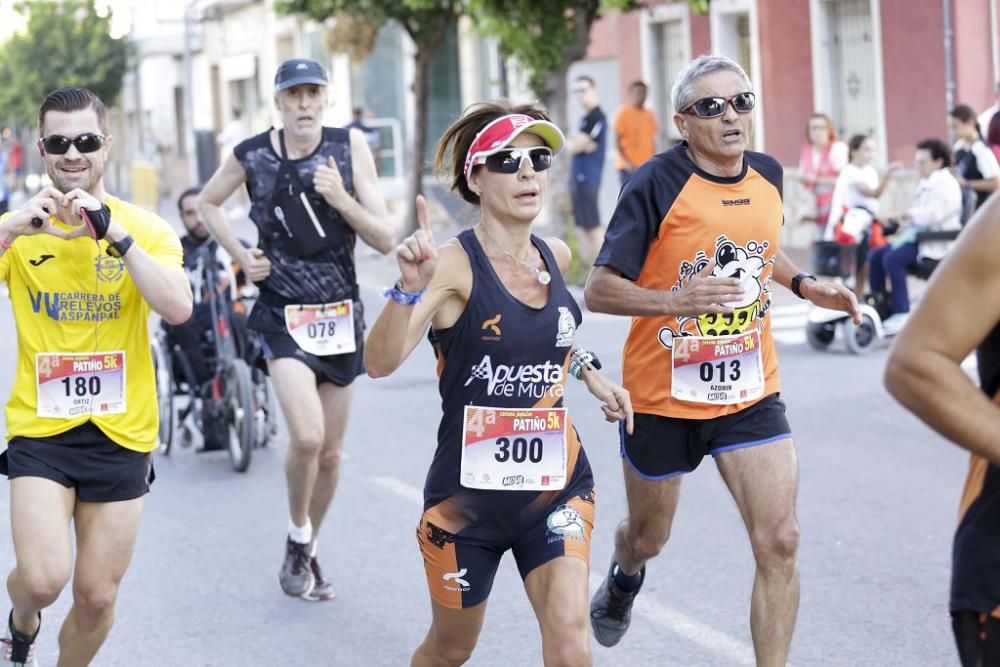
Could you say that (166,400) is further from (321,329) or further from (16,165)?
(16,165)

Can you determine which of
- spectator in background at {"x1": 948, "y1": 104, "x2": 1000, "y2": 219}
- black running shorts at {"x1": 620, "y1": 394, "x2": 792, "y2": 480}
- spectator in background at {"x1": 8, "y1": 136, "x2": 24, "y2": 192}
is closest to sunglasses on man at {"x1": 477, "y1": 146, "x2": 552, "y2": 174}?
black running shorts at {"x1": 620, "y1": 394, "x2": 792, "y2": 480}

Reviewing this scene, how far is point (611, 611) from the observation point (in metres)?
5.97

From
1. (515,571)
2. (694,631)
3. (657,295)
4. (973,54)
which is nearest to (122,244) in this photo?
(657,295)

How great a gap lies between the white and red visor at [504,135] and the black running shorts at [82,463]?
1344 mm

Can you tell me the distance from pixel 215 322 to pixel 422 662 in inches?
231

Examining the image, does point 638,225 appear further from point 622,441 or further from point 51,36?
point 51,36

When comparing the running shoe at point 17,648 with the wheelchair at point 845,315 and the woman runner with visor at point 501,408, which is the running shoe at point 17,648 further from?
the wheelchair at point 845,315

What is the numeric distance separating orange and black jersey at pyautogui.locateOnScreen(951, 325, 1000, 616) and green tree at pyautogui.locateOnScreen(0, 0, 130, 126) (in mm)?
53847

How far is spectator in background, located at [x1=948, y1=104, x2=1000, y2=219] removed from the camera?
14.5 meters

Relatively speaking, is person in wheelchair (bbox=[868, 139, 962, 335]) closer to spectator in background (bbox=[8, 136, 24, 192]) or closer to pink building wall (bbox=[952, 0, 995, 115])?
pink building wall (bbox=[952, 0, 995, 115])

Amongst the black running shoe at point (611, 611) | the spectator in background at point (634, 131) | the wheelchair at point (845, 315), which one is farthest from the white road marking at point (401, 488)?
the spectator in background at point (634, 131)

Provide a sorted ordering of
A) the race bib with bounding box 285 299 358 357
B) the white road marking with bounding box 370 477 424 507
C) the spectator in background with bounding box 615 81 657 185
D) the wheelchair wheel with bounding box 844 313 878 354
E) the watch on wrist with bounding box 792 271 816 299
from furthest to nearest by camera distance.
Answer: the spectator in background with bounding box 615 81 657 185 < the wheelchair wheel with bounding box 844 313 878 354 < the white road marking with bounding box 370 477 424 507 < the race bib with bounding box 285 299 358 357 < the watch on wrist with bounding box 792 271 816 299

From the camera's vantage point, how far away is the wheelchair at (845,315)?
13289mm

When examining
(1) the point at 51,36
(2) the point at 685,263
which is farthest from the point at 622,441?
(1) the point at 51,36
